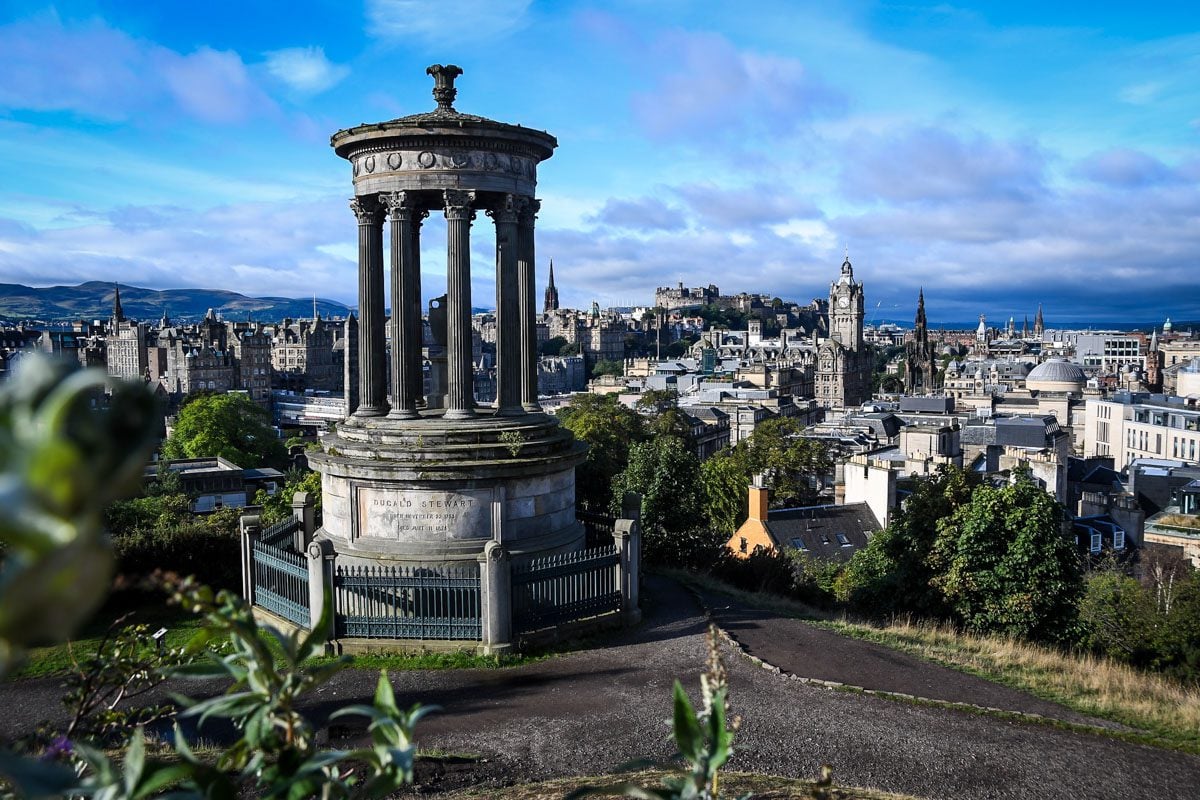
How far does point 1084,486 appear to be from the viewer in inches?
2004

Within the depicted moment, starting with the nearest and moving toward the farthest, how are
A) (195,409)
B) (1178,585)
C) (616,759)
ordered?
(616,759) → (1178,585) → (195,409)

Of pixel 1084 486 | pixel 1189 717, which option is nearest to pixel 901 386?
pixel 1084 486

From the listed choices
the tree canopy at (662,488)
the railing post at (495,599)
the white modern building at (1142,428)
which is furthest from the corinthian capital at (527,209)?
the white modern building at (1142,428)

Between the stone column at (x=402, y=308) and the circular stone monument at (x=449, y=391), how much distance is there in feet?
0.09

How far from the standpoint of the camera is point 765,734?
1119 centimetres

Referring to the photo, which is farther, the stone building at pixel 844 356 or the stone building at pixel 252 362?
the stone building at pixel 844 356

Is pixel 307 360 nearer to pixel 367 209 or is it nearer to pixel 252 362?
pixel 252 362

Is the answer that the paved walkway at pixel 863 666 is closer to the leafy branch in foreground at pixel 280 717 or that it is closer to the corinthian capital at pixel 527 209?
the corinthian capital at pixel 527 209

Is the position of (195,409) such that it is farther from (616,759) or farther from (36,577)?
(36,577)

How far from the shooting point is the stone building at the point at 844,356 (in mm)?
139625

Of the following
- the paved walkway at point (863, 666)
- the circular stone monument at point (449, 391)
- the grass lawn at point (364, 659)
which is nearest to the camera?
the paved walkway at point (863, 666)

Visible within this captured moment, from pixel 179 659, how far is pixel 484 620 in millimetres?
8474

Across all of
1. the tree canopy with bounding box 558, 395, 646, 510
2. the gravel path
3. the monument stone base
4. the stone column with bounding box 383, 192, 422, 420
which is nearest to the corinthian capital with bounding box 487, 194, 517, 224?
the stone column with bounding box 383, 192, 422, 420

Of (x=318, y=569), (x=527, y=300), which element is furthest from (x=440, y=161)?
(x=318, y=569)
